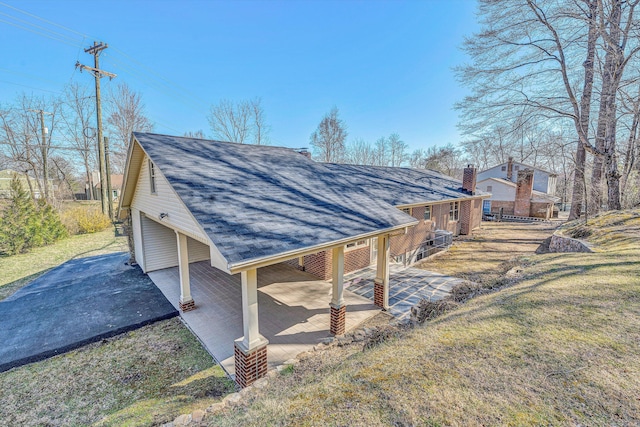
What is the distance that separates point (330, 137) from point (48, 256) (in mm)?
28482

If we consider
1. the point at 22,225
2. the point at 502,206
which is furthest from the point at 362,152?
the point at 22,225

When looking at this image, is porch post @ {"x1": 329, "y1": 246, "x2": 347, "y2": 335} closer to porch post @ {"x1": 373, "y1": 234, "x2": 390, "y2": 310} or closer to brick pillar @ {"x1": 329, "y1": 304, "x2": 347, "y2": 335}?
brick pillar @ {"x1": 329, "y1": 304, "x2": 347, "y2": 335}

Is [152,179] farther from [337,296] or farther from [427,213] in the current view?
[427,213]

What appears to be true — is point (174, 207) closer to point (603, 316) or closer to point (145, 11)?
point (603, 316)

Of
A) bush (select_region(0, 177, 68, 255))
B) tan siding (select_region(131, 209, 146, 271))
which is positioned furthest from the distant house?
bush (select_region(0, 177, 68, 255))

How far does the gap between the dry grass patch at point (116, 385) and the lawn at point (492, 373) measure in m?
1.40

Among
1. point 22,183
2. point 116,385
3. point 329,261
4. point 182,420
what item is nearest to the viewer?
point 182,420

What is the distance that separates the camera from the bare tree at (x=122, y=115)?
23.5 m

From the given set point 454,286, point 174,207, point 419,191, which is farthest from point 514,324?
point 419,191

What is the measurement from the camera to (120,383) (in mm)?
5004

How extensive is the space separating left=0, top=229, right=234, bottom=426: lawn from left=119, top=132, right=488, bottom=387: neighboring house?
2.91 ft

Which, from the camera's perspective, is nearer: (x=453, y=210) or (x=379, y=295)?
(x=379, y=295)

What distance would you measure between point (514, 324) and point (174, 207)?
7722 mm

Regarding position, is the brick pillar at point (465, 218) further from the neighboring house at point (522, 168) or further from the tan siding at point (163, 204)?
the tan siding at point (163, 204)
